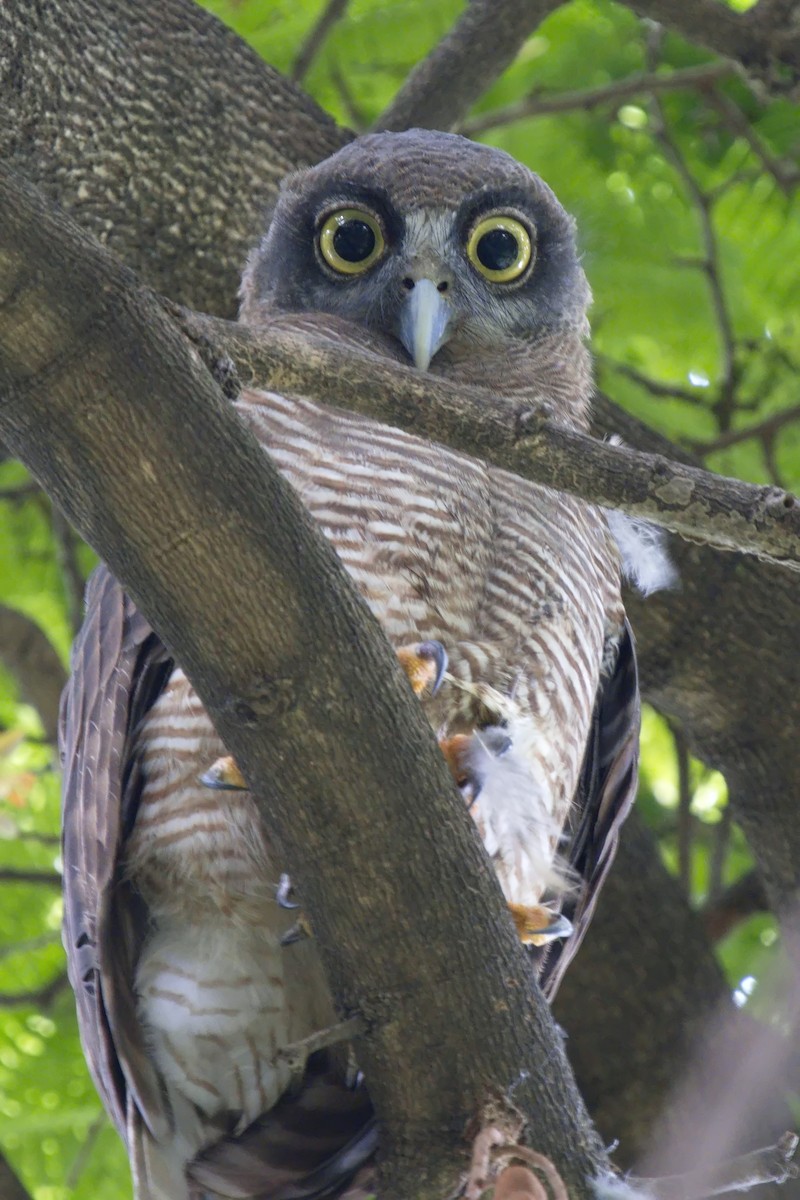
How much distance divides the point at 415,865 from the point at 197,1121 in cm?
109

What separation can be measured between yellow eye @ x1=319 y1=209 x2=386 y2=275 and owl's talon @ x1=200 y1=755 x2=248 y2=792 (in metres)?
1.50

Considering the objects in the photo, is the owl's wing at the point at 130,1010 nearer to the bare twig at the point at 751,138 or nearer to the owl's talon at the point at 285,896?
the owl's talon at the point at 285,896

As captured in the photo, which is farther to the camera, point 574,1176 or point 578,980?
point 578,980

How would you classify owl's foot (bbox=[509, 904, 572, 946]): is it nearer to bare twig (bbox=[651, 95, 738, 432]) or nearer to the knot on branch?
the knot on branch

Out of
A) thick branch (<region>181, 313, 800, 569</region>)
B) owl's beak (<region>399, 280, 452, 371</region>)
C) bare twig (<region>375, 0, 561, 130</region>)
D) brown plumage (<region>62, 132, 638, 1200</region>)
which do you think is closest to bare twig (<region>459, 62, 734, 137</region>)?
bare twig (<region>375, 0, 561, 130</region>)

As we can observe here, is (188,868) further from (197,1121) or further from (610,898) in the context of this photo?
(610,898)

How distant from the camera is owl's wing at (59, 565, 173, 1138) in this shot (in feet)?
9.67

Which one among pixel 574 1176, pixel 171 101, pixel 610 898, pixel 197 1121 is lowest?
pixel 197 1121

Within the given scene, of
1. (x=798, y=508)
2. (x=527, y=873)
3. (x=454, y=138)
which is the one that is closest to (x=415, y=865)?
(x=798, y=508)

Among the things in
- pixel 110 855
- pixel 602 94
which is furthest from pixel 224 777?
pixel 602 94

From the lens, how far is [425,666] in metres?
2.96

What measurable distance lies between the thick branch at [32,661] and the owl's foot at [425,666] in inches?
81.1

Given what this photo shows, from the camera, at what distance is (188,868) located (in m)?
3.04

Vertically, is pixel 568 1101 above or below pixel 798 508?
below
